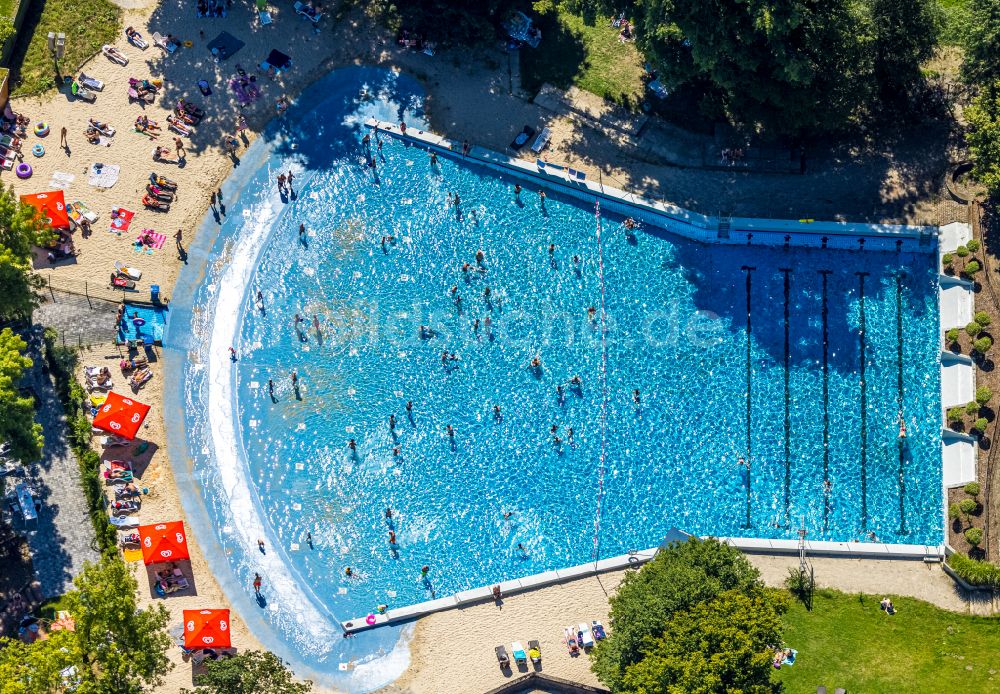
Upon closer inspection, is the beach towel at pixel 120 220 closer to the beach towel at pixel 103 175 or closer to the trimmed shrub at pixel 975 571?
the beach towel at pixel 103 175

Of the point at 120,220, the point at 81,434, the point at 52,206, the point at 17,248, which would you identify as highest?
the point at 52,206

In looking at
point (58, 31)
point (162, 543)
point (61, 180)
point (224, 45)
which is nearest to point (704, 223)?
point (224, 45)

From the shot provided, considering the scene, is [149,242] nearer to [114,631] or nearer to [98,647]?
[114,631]

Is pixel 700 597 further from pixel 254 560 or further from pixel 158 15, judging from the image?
pixel 158 15

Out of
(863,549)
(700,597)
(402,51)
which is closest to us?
(700,597)

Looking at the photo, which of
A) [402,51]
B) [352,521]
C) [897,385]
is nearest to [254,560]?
[352,521]

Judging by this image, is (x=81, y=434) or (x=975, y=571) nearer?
(x=975, y=571)
